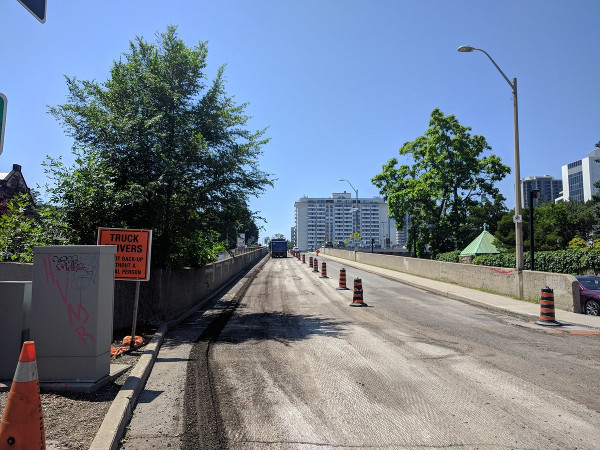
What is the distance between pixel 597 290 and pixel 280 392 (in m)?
11.3

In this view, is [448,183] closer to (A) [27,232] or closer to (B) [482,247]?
(B) [482,247]

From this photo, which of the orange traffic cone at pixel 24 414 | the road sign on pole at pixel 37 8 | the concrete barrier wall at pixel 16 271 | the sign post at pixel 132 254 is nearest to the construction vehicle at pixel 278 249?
the concrete barrier wall at pixel 16 271

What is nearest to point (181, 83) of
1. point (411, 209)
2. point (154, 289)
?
point (154, 289)

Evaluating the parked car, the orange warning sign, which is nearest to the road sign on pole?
the orange warning sign

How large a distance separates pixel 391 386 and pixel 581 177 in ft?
533

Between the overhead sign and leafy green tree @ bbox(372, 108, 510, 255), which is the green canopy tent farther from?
the overhead sign

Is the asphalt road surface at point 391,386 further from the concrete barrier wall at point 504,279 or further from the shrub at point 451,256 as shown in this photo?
the shrub at point 451,256

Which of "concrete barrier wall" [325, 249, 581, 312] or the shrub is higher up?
the shrub

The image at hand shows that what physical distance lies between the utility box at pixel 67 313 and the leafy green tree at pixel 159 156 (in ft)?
15.8

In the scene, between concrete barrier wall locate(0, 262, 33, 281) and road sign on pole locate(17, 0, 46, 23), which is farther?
concrete barrier wall locate(0, 262, 33, 281)

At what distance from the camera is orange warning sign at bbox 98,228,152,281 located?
26.6 ft

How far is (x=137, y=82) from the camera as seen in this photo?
1186cm

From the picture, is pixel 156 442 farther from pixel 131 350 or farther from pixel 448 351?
pixel 448 351

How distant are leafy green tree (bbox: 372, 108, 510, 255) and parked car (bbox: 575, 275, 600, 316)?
25.3 meters
